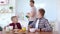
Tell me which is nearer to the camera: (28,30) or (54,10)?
(28,30)

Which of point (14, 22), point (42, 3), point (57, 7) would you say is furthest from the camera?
point (42, 3)

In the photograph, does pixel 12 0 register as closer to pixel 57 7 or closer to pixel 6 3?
pixel 6 3

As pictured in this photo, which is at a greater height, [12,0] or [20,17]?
[12,0]

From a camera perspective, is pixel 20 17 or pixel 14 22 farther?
pixel 20 17

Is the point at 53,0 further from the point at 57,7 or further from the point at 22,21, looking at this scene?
the point at 22,21

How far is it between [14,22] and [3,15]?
3.86 feet

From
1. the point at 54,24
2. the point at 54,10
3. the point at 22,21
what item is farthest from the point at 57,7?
the point at 22,21

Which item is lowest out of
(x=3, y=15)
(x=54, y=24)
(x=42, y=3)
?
(x=54, y=24)

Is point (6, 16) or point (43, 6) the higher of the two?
point (43, 6)

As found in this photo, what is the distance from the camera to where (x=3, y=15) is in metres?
4.34

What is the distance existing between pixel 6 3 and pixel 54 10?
4.64 feet

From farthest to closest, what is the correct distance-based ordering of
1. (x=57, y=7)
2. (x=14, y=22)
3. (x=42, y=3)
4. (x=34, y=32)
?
1. (x=42, y=3)
2. (x=57, y=7)
3. (x=14, y=22)
4. (x=34, y=32)

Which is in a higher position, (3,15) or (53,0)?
(53,0)

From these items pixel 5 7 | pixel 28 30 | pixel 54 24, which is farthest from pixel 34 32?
pixel 5 7
